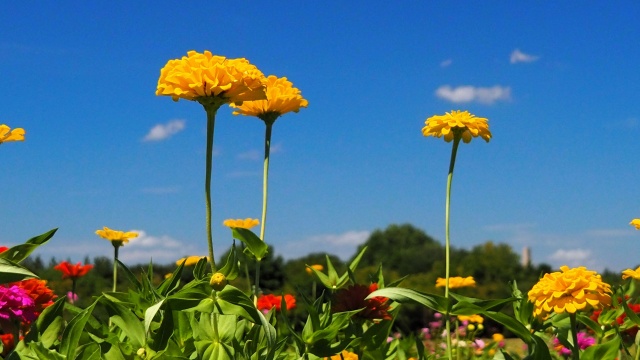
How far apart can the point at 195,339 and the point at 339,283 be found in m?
0.59

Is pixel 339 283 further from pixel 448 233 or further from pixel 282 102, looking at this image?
pixel 282 102

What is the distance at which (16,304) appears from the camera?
6.78 feet

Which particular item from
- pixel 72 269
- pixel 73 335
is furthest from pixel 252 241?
pixel 72 269

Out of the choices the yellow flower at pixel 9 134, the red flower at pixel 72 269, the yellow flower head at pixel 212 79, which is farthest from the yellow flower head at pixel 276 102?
the red flower at pixel 72 269

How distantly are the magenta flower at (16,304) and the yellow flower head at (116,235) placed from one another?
2.83 ft

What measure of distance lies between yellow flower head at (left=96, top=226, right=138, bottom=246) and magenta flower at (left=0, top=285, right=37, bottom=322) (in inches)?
34.0

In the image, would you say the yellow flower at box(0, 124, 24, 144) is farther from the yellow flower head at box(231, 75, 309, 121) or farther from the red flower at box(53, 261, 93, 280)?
the red flower at box(53, 261, 93, 280)

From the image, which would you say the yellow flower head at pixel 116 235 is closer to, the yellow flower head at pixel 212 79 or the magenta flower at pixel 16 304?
the magenta flower at pixel 16 304

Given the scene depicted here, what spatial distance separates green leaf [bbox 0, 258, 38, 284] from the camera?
1440 millimetres

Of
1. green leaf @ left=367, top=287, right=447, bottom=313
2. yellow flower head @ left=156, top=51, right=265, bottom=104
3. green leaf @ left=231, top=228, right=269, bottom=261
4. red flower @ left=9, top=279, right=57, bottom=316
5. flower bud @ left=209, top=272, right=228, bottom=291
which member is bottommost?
red flower @ left=9, top=279, right=57, bottom=316

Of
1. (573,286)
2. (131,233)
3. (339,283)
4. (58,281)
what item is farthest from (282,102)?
(58,281)

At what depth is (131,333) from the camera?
1.61m

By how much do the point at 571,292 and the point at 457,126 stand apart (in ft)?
2.06

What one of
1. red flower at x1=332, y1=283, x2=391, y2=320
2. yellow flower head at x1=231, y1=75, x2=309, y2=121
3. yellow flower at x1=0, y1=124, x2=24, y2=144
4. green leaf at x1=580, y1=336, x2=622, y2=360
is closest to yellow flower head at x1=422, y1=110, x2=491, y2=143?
yellow flower head at x1=231, y1=75, x2=309, y2=121
